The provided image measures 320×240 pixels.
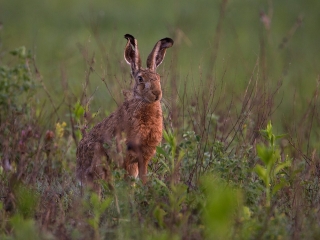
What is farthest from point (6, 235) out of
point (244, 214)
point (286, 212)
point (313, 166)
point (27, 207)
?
point (313, 166)

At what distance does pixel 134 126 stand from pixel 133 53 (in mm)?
729

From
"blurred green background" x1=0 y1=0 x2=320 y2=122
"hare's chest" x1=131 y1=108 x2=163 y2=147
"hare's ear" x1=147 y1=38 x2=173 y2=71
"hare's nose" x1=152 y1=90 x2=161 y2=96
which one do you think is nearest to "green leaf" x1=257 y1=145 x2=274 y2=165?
"hare's nose" x1=152 y1=90 x2=161 y2=96

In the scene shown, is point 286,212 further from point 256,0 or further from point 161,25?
point 256,0

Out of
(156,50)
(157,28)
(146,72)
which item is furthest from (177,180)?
(157,28)

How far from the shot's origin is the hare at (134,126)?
21.5 ft

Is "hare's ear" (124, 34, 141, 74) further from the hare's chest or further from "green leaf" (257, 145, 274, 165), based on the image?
"green leaf" (257, 145, 274, 165)

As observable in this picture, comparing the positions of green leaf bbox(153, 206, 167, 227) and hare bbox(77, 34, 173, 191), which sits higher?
hare bbox(77, 34, 173, 191)

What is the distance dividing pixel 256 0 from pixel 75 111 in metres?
13.3

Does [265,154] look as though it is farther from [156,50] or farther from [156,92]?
[156,50]

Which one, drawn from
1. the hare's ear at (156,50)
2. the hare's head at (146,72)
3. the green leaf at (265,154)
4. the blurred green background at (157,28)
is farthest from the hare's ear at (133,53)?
the blurred green background at (157,28)

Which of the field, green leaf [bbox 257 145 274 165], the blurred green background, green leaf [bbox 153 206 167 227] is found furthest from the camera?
the blurred green background

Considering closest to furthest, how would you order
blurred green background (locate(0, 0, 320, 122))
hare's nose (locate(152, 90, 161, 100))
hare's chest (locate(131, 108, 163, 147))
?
1. hare's nose (locate(152, 90, 161, 100))
2. hare's chest (locate(131, 108, 163, 147))
3. blurred green background (locate(0, 0, 320, 122))

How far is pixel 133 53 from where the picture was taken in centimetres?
691

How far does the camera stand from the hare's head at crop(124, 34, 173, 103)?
257 inches
